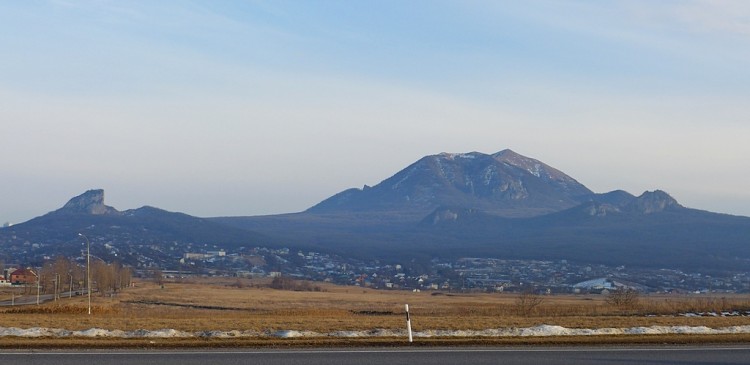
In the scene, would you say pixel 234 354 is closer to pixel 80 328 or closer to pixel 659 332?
pixel 80 328

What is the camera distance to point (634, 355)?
2119cm

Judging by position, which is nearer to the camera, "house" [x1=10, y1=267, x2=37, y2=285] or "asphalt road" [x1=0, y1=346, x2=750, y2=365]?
"asphalt road" [x1=0, y1=346, x2=750, y2=365]

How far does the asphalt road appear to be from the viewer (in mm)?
19922

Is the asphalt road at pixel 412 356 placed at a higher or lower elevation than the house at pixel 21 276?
lower

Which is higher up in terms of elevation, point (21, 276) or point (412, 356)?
point (21, 276)

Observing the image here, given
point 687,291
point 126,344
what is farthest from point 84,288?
point 126,344

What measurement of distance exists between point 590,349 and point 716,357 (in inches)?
109

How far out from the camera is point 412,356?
820 inches

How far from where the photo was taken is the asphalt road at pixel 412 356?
19922 mm

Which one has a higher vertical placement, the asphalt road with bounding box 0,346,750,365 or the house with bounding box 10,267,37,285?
the house with bounding box 10,267,37,285

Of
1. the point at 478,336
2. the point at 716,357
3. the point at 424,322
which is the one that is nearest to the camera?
the point at 716,357

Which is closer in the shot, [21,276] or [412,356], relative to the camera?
[412,356]

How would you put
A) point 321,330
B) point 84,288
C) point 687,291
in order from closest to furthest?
point 321,330 < point 84,288 < point 687,291

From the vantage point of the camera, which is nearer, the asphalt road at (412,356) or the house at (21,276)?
the asphalt road at (412,356)
